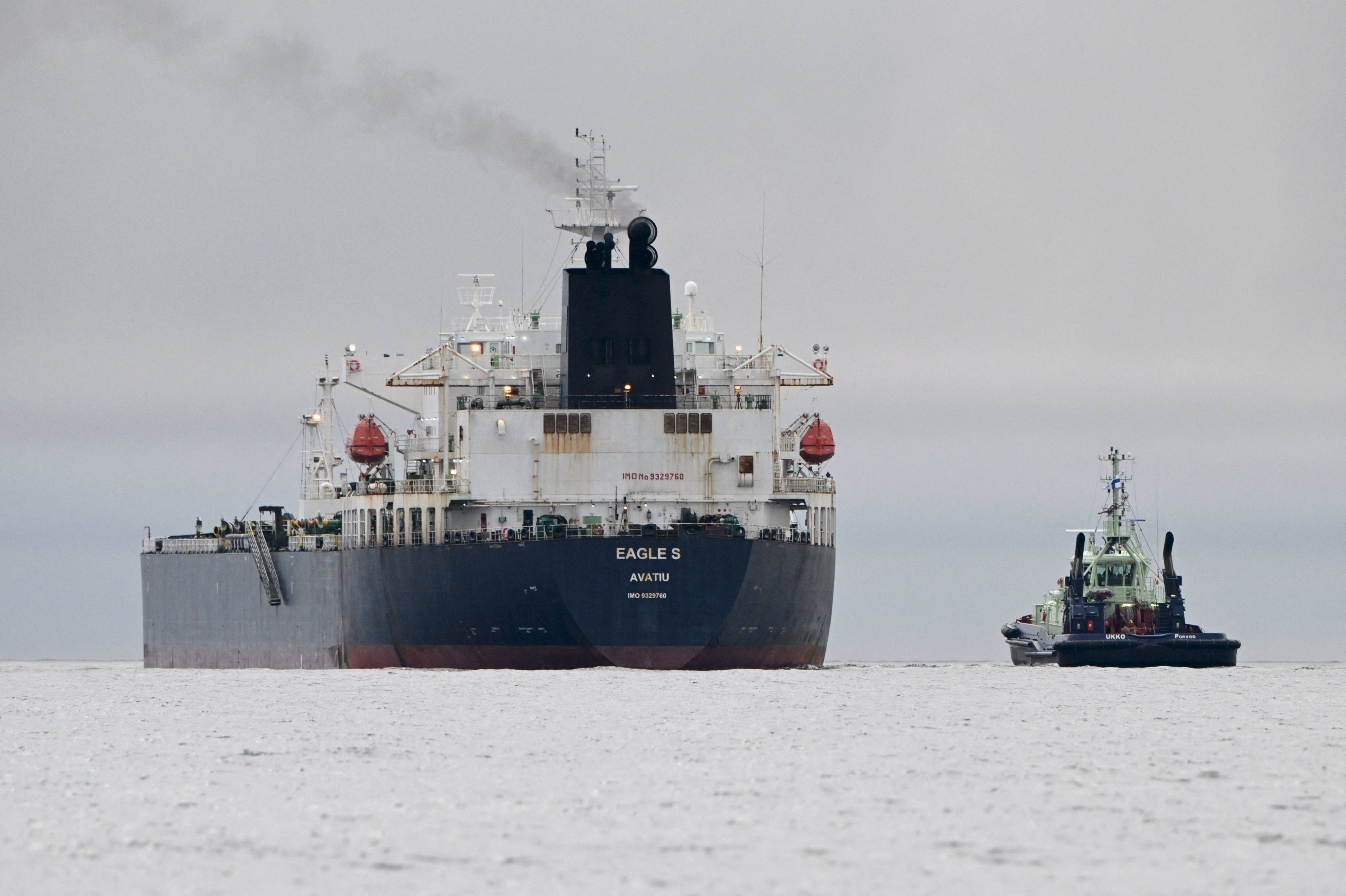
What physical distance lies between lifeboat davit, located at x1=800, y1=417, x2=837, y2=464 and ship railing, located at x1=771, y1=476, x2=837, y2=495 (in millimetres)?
698

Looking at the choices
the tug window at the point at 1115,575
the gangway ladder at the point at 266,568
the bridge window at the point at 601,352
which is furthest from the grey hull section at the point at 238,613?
the tug window at the point at 1115,575

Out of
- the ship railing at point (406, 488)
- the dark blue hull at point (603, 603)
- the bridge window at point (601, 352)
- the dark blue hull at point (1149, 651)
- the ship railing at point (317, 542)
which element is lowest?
the dark blue hull at point (1149, 651)

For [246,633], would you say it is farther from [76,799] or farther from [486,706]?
[76,799]

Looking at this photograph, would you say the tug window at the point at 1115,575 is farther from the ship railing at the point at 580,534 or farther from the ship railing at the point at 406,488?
the ship railing at the point at 406,488

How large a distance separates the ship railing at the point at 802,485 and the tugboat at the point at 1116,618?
10278 millimetres

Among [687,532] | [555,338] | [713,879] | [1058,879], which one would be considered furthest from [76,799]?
[555,338]

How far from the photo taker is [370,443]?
6856cm

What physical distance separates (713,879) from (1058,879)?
3280 mm

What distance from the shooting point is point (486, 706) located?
40.1m

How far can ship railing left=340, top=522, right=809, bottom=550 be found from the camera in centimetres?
5391

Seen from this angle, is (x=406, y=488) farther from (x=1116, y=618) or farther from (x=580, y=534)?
(x=1116, y=618)

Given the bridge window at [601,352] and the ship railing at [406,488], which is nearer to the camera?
the bridge window at [601,352]

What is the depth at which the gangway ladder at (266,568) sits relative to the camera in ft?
238

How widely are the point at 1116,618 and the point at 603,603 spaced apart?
2594 cm
